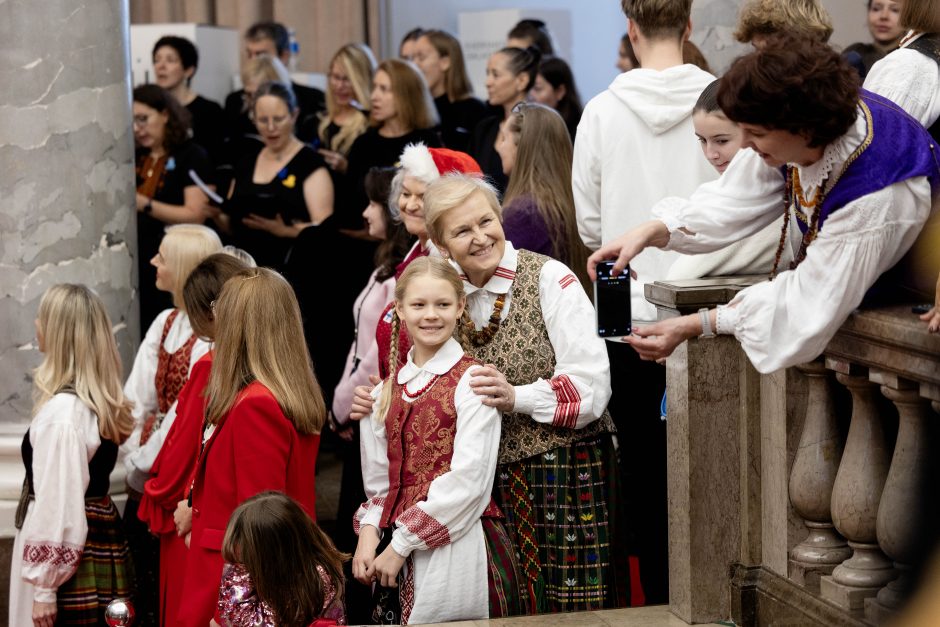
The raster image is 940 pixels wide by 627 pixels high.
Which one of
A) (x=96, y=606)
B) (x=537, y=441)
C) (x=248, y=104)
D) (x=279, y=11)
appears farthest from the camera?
(x=279, y=11)

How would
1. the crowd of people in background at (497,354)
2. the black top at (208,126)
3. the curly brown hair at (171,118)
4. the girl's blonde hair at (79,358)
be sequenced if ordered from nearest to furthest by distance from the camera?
the crowd of people in background at (497,354) → the girl's blonde hair at (79,358) → the curly brown hair at (171,118) → the black top at (208,126)

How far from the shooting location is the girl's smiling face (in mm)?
3320

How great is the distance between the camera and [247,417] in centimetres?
367

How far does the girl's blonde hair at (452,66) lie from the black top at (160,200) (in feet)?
5.32

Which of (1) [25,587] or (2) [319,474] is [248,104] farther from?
(1) [25,587]

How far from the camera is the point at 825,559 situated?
3002 mm

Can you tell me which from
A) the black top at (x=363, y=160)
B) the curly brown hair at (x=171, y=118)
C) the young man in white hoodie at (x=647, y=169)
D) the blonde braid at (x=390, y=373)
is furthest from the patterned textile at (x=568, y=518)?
the curly brown hair at (x=171, y=118)

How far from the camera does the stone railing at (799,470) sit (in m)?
2.65

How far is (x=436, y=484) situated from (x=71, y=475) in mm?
1407

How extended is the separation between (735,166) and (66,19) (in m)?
2.73

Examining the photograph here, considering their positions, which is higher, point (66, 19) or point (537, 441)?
point (66, 19)

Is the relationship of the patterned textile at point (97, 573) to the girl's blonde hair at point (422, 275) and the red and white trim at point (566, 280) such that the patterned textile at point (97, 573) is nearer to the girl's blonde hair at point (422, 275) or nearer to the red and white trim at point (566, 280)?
the girl's blonde hair at point (422, 275)

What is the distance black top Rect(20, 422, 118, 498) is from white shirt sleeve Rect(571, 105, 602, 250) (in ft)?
5.50

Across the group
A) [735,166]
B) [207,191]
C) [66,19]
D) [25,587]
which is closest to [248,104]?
[207,191]
